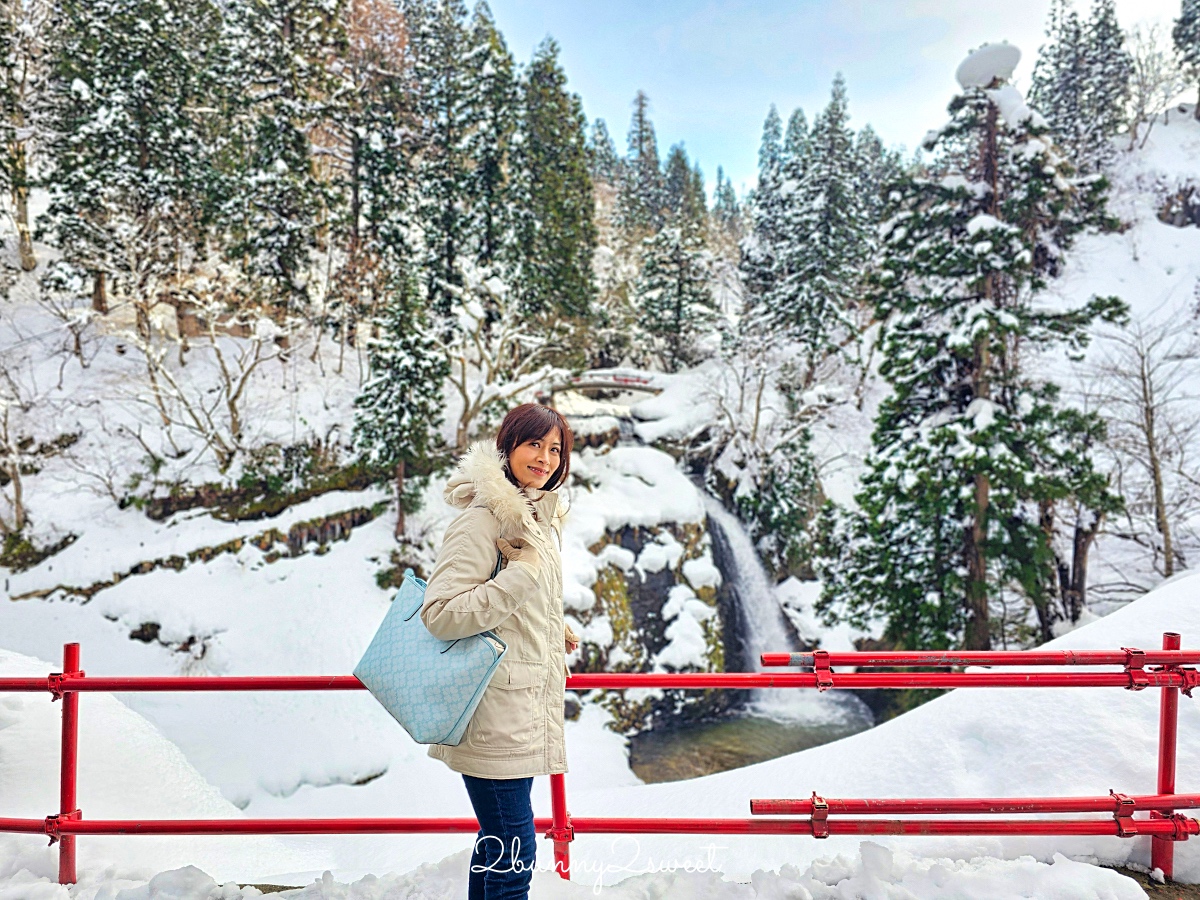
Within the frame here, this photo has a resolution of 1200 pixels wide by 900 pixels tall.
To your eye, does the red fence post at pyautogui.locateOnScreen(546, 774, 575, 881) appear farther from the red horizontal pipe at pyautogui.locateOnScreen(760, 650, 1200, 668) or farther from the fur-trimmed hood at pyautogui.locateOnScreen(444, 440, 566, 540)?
the fur-trimmed hood at pyautogui.locateOnScreen(444, 440, 566, 540)

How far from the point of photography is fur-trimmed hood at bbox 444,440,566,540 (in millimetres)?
Answer: 1595

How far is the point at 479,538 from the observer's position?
1.59 m

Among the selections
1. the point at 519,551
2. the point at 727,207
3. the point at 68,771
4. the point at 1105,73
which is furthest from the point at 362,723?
the point at 727,207

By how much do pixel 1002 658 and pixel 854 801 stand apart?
68cm

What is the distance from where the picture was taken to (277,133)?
14.5 m

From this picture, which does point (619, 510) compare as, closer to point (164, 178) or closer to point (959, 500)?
point (959, 500)

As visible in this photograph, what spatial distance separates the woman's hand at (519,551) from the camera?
5.27 feet

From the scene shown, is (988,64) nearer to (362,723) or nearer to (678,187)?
(362,723)

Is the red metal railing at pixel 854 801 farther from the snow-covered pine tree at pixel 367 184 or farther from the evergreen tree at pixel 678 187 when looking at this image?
the evergreen tree at pixel 678 187

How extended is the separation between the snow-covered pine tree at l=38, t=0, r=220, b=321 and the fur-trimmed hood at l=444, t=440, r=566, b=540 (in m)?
14.6

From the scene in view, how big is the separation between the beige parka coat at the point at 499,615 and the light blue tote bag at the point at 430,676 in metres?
0.05

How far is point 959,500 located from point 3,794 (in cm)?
953

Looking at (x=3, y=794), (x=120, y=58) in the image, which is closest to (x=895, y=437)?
(x=3, y=794)

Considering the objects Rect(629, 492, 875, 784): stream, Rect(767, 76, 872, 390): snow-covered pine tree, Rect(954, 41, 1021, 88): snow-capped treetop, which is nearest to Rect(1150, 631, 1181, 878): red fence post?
Rect(629, 492, 875, 784): stream
